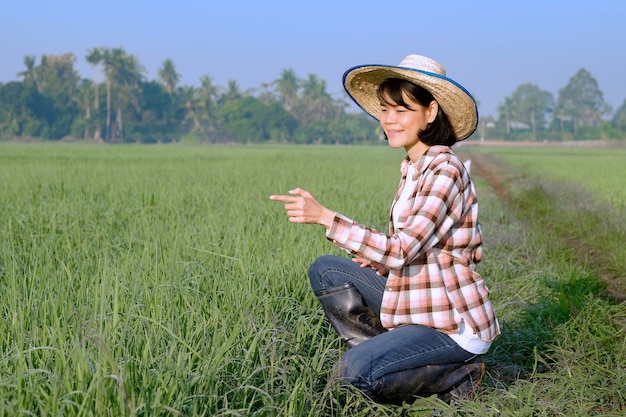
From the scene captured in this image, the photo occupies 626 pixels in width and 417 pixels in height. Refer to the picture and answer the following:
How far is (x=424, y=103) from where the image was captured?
2.54 meters

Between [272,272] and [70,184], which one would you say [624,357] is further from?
[70,184]

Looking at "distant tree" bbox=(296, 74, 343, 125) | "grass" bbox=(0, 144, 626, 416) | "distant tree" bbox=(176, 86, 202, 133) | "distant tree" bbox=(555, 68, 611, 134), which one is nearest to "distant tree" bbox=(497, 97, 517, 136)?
"distant tree" bbox=(555, 68, 611, 134)

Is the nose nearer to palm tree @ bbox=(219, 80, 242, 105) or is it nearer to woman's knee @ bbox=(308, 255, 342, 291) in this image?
woman's knee @ bbox=(308, 255, 342, 291)

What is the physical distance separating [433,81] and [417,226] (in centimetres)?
43

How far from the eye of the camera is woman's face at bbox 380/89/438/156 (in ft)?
8.30

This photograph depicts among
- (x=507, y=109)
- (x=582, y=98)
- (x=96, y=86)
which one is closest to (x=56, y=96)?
(x=96, y=86)

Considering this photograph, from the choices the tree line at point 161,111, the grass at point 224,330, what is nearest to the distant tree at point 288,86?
the tree line at point 161,111

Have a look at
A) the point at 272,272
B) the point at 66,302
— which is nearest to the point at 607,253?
the point at 272,272

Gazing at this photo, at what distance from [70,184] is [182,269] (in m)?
5.98

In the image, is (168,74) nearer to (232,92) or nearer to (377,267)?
(232,92)

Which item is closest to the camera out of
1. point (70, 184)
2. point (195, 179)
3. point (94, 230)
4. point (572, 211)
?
point (94, 230)

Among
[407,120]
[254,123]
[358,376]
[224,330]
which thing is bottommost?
[358,376]

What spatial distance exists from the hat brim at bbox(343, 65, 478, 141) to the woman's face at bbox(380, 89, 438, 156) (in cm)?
6

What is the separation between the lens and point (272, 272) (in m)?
3.32
